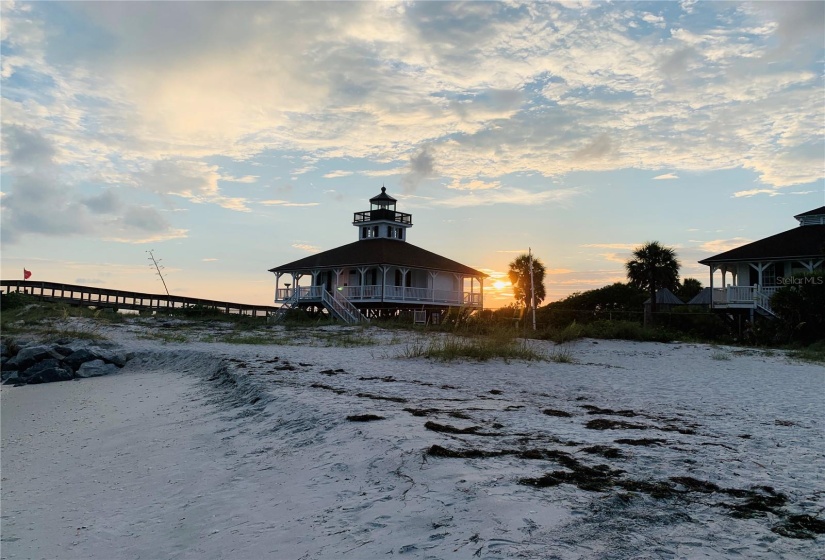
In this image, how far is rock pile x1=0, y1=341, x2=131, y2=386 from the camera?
14062 millimetres

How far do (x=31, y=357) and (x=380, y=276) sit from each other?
79.4ft

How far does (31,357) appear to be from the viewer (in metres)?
14.9

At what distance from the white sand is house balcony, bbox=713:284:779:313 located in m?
22.5

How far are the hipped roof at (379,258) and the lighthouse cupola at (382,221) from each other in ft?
2.99

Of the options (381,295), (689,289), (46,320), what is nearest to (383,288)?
(381,295)

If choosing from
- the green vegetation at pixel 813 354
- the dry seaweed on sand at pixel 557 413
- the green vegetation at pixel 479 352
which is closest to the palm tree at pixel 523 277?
the green vegetation at pixel 813 354

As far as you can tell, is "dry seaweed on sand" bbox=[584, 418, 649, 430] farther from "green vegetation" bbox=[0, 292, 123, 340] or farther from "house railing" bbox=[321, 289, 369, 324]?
"house railing" bbox=[321, 289, 369, 324]

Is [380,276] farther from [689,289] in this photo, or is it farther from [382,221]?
[689,289]

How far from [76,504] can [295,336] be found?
15950 mm

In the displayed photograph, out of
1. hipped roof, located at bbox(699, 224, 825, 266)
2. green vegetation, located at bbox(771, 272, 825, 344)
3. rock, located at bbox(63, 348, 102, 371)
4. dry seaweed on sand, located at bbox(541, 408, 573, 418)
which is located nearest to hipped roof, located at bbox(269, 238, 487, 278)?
hipped roof, located at bbox(699, 224, 825, 266)

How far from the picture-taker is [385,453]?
4.91 metres

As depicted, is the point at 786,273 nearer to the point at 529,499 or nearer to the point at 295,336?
the point at 295,336

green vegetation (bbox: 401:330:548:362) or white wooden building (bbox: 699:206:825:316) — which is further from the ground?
white wooden building (bbox: 699:206:825:316)

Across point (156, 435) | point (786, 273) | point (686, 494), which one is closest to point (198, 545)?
point (686, 494)
